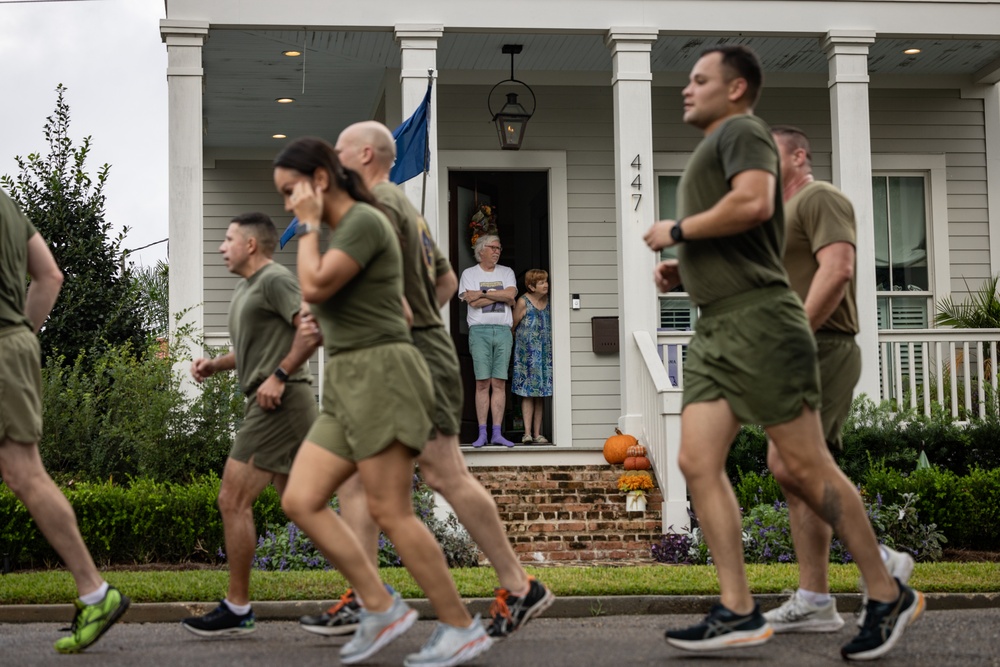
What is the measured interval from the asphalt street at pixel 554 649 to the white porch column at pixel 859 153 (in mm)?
5827

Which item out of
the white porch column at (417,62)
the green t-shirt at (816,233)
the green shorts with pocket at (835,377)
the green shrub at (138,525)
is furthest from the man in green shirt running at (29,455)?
the white porch column at (417,62)

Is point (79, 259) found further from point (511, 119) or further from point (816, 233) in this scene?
point (816, 233)

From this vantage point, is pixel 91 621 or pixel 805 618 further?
pixel 805 618

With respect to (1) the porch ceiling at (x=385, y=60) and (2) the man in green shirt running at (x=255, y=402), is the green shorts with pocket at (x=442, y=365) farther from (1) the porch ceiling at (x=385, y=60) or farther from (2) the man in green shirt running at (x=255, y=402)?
(1) the porch ceiling at (x=385, y=60)

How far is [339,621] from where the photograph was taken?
215 inches

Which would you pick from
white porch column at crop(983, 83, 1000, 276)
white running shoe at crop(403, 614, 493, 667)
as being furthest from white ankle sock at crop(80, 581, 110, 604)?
white porch column at crop(983, 83, 1000, 276)

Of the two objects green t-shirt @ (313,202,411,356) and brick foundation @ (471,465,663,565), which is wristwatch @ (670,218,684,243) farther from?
brick foundation @ (471,465,663,565)

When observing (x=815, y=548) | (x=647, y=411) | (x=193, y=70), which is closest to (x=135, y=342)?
(x=193, y=70)

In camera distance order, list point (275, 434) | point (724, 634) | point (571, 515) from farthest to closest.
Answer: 1. point (571, 515)
2. point (275, 434)
3. point (724, 634)

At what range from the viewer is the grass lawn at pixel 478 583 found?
7250 mm

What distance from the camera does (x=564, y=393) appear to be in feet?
44.1

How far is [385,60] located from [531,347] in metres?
3.29

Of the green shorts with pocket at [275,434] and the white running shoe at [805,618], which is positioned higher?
the green shorts with pocket at [275,434]

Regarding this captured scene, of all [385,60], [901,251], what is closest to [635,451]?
[385,60]
